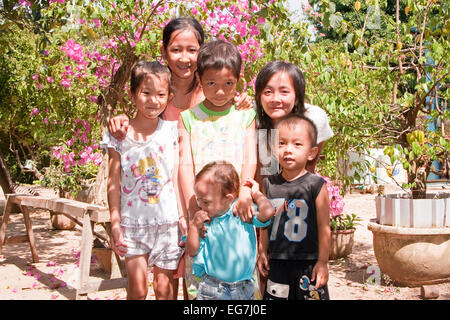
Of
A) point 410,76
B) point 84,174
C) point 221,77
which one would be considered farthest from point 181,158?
point 84,174

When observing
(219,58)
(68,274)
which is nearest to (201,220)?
(219,58)

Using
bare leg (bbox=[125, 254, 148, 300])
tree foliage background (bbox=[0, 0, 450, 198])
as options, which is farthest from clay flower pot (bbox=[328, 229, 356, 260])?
bare leg (bbox=[125, 254, 148, 300])

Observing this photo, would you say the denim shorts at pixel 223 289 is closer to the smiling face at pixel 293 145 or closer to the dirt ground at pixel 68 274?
the smiling face at pixel 293 145

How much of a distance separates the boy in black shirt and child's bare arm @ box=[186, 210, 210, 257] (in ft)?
1.22

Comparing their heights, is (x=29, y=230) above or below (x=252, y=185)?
below

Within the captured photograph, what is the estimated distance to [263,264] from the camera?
2451 mm

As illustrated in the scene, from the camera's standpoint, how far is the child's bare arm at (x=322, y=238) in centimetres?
229

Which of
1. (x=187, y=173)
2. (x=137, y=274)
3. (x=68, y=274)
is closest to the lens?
(x=187, y=173)

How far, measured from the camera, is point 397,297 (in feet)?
15.0

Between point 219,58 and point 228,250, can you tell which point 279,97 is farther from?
point 228,250

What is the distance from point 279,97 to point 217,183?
0.57 metres

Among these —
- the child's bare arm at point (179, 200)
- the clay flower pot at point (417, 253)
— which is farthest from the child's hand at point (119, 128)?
the clay flower pot at point (417, 253)

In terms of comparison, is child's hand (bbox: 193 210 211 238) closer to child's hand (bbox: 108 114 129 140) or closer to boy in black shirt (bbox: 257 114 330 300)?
boy in black shirt (bbox: 257 114 330 300)

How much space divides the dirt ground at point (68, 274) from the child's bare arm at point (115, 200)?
7.04 ft
